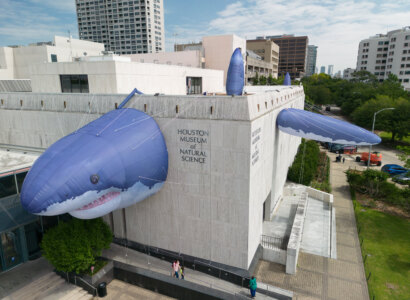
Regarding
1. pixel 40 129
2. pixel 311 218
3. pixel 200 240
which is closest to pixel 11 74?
pixel 40 129


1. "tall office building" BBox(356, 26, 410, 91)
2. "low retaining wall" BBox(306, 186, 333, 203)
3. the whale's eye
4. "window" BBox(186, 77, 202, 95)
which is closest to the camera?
the whale's eye

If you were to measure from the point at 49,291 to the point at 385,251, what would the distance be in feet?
68.9

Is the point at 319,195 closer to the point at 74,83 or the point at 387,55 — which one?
the point at 74,83

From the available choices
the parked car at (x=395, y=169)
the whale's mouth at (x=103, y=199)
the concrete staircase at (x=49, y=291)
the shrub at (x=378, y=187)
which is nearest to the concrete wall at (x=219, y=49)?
the shrub at (x=378, y=187)

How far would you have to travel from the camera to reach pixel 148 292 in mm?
15602

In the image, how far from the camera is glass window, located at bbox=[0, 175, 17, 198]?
1473 centimetres

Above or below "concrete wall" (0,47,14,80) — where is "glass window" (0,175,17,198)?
below

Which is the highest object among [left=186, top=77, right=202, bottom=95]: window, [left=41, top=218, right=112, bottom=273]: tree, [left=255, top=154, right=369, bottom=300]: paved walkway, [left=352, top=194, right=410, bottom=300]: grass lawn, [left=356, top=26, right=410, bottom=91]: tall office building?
[left=356, top=26, right=410, bottom=91]: tall office building

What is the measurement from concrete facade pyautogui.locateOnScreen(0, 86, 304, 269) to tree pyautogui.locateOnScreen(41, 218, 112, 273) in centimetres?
289

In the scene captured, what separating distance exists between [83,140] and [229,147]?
6.71 metres

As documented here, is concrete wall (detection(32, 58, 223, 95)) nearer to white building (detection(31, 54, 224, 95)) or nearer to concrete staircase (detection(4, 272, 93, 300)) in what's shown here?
white building (detection(31, 54, 224, 95))

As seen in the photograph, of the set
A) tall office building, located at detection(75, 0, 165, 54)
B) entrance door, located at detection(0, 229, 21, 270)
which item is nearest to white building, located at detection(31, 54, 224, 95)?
entrance door, located at detection(0, 229, 21, 270)

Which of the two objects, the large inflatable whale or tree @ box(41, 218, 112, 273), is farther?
tree @ box(41, 218, 112, 273)

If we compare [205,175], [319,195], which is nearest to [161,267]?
[205,175]
